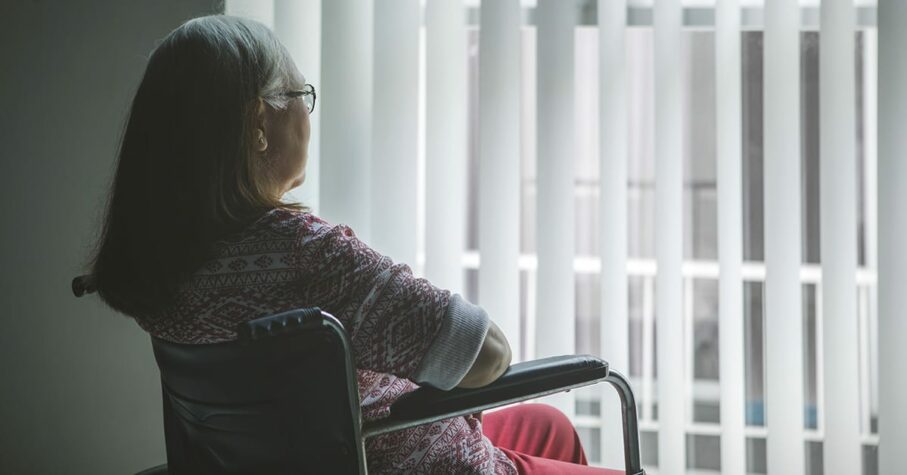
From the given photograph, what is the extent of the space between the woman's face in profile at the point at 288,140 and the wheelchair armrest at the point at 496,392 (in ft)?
1.18

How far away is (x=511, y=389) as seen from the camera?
849 mm

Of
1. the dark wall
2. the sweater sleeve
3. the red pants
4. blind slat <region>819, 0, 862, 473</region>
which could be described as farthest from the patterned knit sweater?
the dark wall

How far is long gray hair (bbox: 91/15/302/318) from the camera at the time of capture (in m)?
0.85

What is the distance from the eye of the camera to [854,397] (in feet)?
5.38

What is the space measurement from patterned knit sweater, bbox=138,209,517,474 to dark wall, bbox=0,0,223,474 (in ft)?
4.06

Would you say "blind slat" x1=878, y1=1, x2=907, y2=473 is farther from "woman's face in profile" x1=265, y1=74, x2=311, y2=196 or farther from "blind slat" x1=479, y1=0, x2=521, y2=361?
"woman's face in profile" x1=265, y1=74, x2=311, y2=196

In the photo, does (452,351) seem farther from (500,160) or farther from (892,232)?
Result: (892,232)

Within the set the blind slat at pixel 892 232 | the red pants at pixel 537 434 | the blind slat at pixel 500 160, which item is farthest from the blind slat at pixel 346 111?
the blind slat at pixel 892 232

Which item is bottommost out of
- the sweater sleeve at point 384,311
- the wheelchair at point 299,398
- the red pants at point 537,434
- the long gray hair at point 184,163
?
the red pants at point 537,434

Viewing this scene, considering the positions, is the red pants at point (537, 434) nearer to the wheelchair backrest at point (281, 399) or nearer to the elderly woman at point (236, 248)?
the elderly woman at point (236, 248)

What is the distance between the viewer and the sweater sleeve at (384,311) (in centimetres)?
83

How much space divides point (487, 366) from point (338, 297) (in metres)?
0.20

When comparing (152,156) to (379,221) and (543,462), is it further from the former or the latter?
(379,221)

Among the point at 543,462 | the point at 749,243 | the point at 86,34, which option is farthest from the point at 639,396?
the point at 86,34
